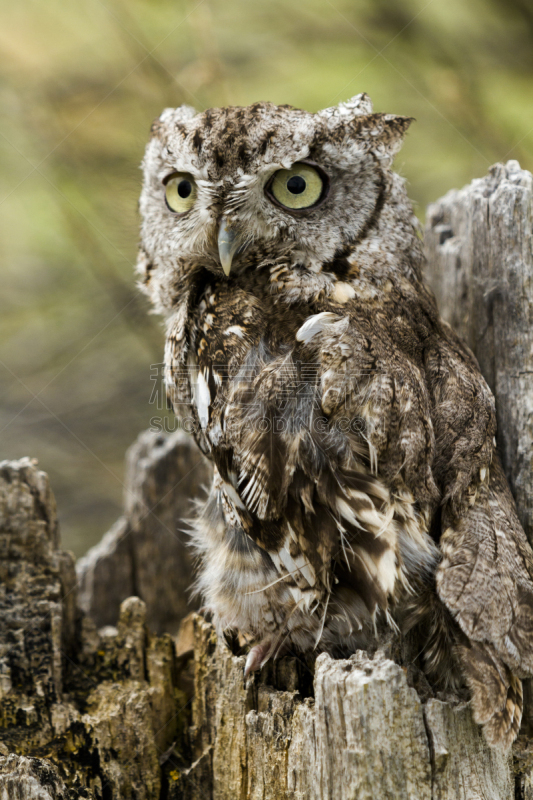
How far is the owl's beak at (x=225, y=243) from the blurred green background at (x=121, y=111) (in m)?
1.52

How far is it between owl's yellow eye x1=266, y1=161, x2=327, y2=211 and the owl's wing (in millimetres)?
1143

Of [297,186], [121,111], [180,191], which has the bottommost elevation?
[297,186]

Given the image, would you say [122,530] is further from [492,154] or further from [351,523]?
[492,154]

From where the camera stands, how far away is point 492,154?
12.3 feet

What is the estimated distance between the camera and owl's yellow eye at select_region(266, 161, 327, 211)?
1.93 metres

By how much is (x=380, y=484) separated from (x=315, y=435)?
0.25 m

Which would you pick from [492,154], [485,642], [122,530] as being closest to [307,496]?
[485,642]

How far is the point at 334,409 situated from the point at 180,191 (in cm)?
99

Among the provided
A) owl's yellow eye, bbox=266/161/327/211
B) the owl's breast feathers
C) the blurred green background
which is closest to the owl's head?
owl's yellow eye, bbox=266/161/327/211

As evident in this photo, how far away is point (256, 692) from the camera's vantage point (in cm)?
192

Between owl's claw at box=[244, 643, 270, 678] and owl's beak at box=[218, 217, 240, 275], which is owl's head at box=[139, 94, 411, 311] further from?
owl's claw at box=[244, 643, 270, 678]

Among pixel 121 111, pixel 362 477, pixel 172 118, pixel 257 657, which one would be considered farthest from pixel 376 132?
pixel 121 111

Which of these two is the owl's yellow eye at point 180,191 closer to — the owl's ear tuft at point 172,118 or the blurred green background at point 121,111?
the owl's ear tuft at point 172,118

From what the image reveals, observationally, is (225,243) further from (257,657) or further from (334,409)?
(257,657)
